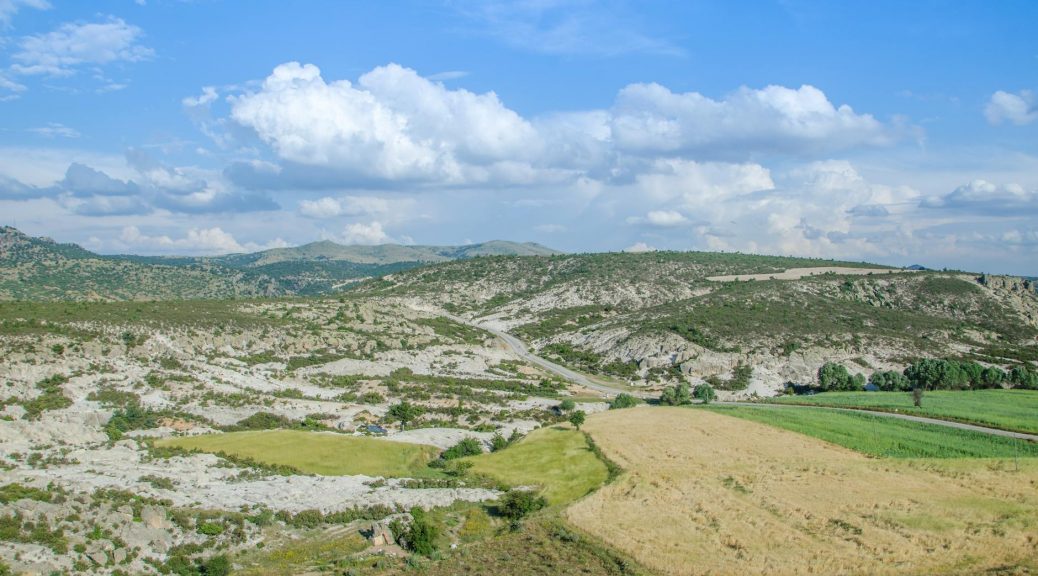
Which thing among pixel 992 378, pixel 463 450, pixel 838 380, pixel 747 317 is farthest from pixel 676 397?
pixel 747 317

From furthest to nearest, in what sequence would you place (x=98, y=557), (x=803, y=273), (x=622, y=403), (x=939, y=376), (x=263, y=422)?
(x=803, y=273)
(x=939, y=376)
(x=622, y=403)
(x=263, y=422)
(x=98, y=557)

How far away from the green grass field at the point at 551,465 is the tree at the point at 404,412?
15.5m

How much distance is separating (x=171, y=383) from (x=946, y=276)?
163 metres

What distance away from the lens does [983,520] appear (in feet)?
100

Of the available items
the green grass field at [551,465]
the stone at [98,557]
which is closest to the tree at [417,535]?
the green grass field at [551,465]

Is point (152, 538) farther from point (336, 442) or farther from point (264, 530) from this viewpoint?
point (336, 442)

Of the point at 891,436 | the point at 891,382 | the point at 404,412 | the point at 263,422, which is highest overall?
the point at 891,436

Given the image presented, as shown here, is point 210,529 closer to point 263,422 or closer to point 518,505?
point 518,505

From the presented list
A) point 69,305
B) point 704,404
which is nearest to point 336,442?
point 704,404

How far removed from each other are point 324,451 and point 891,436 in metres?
42.9

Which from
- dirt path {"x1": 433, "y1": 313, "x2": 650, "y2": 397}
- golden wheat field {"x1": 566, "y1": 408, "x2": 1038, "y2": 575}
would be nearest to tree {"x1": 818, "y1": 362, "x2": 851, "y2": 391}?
dirt path {"x1": 433, "y1": 313, "x2": 650, "y2": 397}

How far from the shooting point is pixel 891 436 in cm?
4991

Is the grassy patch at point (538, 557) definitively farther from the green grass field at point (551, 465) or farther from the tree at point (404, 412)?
the tree at point (404, 412)

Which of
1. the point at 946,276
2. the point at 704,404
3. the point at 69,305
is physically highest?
the point at 946,276
